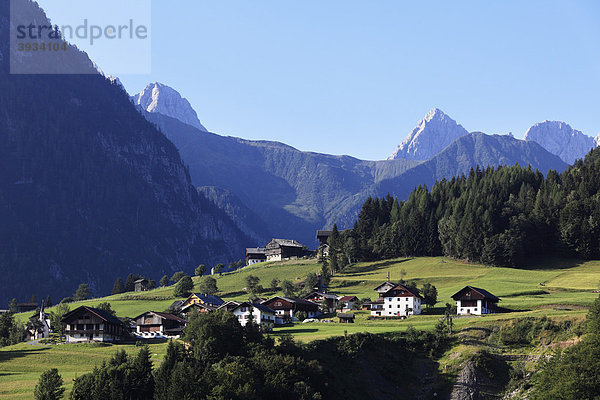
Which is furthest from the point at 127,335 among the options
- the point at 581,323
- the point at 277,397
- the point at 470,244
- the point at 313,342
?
the point at 470,244

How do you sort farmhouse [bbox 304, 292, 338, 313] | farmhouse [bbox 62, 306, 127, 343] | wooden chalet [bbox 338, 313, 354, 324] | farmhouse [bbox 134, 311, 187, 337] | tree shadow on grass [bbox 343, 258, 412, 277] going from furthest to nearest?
1. tree shadow on grass [bbox 343, 258, 412, 277]
2. farmhouse [bbox 304, 292, 338, 313]
3. wooden chalet [bbox 338, 313, 354, 324]
4. farmhouse [bbox 134, 311, 187, 337]
5. farmhouse [bbox 62, 306, 127, 343]

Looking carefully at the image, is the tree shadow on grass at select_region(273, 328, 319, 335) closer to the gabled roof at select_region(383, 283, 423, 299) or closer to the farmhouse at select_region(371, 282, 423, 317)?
the farmhouse at select_region(371, 282, 423, 317)

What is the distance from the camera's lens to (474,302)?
388ft

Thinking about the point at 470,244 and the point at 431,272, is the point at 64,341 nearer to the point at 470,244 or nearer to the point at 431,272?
the point at 431,272

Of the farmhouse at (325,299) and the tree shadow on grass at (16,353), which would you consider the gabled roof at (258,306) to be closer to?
the farmhouse at (325,299)

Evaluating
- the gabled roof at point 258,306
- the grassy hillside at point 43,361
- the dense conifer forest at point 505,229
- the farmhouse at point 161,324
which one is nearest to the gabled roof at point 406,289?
the gabled roof at point 258,306

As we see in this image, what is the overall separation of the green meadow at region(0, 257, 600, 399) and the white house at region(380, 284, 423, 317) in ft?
9.15

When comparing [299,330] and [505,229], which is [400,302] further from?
[505,229]

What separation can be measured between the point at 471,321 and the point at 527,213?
90.1 meters

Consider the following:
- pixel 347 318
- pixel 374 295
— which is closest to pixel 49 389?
pixel 347 318

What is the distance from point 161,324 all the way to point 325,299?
3566 centimetres

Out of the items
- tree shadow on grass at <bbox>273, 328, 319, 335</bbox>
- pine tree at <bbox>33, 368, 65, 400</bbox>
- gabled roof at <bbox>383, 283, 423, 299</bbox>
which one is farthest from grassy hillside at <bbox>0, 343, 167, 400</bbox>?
gabled roof at <bbox>383, 283, 423, 299</bbox>

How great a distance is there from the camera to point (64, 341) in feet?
372

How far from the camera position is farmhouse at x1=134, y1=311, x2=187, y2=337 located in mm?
119250
